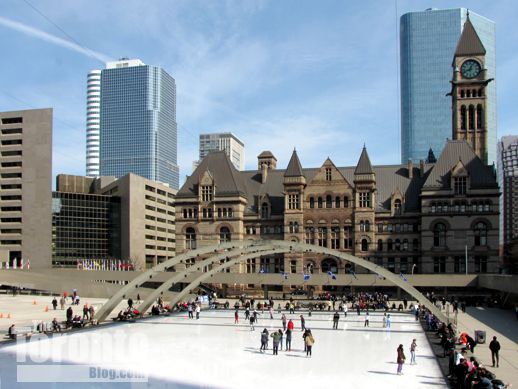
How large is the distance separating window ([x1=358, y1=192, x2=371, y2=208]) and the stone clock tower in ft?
68.2

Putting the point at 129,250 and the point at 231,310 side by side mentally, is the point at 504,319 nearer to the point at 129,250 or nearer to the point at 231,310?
the point at 231,310

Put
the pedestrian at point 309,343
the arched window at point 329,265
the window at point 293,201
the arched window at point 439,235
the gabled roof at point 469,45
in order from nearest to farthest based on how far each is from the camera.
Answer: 1. the pedestrian at point 309,343
2. the arched window at point 439,235
3. the arched window at point 329,265
4. the window at point 293,201
5. the gabled roof at point 469,45

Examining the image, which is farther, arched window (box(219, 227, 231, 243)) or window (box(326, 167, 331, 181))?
arched window (box(219, 227, 231, 243))

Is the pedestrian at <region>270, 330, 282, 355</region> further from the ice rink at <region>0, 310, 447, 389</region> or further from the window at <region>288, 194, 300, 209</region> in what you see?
the window at <region>288, 194, 300, 209</region>

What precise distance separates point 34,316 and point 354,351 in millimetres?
29207

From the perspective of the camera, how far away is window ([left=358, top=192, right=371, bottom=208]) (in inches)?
3295

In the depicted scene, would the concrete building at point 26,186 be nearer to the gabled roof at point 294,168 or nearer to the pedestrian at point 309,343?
the gabled roof at point 294,168

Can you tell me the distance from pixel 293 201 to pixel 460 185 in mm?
22596

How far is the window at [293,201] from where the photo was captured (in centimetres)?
8594

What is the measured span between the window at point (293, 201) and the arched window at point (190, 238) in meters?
14.8

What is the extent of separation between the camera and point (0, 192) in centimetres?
10481

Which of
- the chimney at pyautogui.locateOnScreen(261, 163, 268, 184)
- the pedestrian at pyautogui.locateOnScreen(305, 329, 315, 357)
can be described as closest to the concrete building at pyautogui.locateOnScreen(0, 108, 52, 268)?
the chimney at pyautogui.locateOnScreen(261, 163, 268, 184)

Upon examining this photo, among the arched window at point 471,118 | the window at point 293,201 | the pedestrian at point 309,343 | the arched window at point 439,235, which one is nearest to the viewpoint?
the pedestrian at point 309,343

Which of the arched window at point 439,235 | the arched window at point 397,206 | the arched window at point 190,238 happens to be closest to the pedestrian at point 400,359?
the arched window at point 439,235
